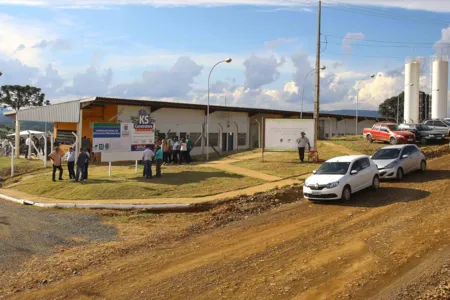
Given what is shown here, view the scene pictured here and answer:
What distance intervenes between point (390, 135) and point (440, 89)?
95.5ft

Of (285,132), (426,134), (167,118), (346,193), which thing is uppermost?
(167,118)

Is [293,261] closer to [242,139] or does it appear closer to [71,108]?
[71,108]

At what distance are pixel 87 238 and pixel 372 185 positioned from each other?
1018cm

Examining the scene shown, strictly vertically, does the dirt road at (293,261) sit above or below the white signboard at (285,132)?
below

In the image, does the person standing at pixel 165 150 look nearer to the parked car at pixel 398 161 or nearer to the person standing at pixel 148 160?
the person standing at pixel 148 160

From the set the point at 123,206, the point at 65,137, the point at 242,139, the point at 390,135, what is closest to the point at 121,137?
the point at 123,206

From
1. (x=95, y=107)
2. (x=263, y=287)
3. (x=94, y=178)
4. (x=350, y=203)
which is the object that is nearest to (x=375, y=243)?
(x=263, y=287)

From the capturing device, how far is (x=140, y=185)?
19.0 m

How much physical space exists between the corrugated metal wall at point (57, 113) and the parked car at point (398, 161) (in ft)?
62.3

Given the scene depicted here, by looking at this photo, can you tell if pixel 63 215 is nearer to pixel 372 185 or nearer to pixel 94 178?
pixel 94 178

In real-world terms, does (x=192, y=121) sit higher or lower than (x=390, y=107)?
lower

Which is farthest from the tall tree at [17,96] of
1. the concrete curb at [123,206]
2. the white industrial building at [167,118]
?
the concrete curb at [123,206]

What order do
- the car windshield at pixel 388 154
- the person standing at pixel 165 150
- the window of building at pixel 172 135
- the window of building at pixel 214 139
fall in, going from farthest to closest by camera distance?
the window of building at pixel 214 139, the window of building at pixel 172 135, the person standing at pixel 165 150, the car windshield at pixel 388 154

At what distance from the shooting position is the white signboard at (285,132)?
2544cm
